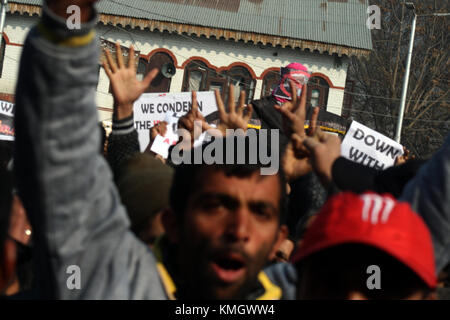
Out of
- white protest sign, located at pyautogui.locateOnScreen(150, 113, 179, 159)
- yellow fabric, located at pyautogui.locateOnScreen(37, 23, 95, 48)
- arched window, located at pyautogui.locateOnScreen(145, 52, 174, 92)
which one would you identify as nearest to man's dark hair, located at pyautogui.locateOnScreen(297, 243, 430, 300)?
yellow fabric, located at pyautogui.locateOnScreen(37, 23, 95, 48)

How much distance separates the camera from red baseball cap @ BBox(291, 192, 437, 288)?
1688 mm

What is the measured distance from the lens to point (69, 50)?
4.40 ft

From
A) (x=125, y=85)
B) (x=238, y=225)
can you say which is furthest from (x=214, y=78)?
(x=238, y=225)

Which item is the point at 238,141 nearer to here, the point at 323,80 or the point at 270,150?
the point at 270,150

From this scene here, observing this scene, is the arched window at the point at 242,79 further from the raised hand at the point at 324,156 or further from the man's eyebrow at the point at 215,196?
the man's eyebrow at the point at 215,196

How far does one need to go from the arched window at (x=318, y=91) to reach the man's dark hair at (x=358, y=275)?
80.6 feet

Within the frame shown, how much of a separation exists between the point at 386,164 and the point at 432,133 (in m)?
26.2

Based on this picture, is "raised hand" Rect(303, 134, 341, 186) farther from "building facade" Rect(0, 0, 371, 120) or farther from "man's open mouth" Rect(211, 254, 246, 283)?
"building facade" Rect(0, 0, 371, 120)

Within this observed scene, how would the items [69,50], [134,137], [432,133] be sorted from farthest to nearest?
Answer: [432,133], [134,137], [69,50]

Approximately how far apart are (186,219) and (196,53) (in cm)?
2503

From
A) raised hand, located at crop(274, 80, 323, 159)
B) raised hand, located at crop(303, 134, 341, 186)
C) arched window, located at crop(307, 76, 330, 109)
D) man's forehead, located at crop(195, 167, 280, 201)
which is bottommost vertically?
man's forehead, located at crop(195, 167, 280, 201)

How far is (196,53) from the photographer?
2655 centimetres

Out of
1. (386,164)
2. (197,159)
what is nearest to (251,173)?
(197,159)

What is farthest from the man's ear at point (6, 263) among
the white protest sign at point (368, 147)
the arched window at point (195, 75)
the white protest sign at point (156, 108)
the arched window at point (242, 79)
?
the arched window at point (195, 75)
